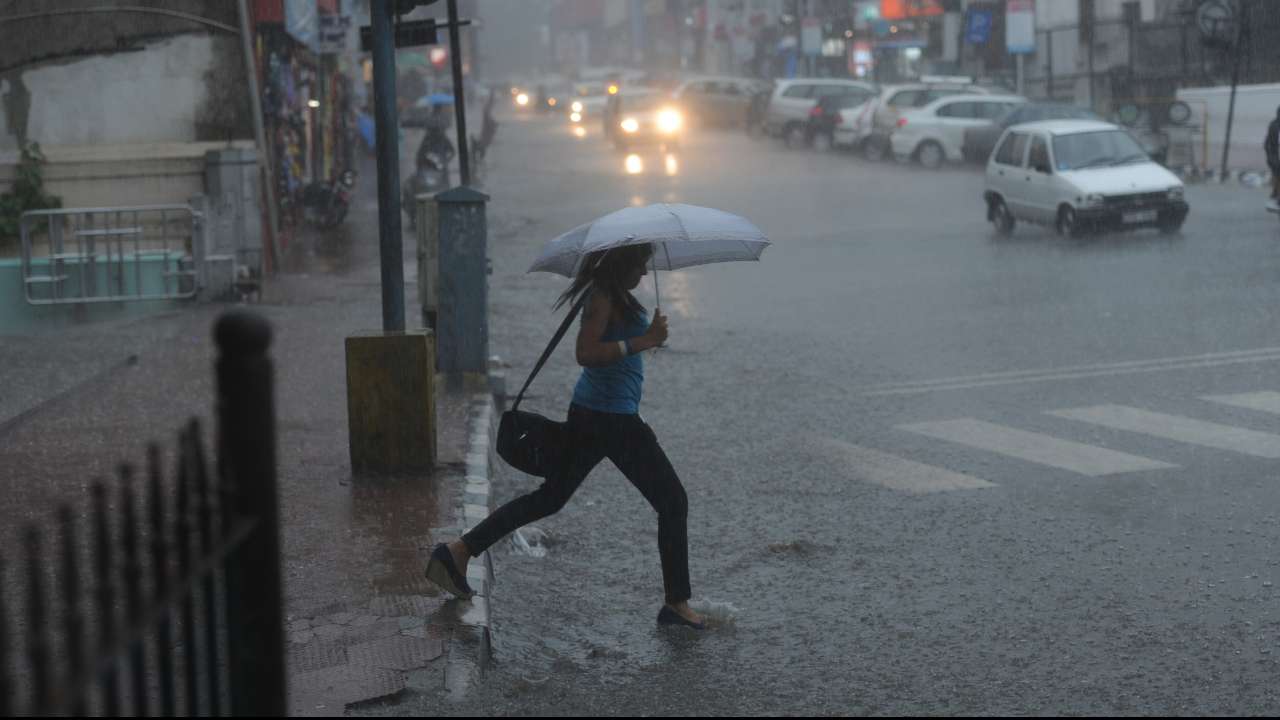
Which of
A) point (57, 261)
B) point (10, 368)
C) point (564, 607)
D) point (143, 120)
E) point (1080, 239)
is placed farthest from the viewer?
point (1080, 239)

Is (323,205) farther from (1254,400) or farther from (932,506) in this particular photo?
(932,506)

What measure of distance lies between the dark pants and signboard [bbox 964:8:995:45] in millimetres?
48842

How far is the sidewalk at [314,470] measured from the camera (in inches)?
227

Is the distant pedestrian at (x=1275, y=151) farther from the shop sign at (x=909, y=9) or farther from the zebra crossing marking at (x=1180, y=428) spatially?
the shop sign at (x=909, y=9)

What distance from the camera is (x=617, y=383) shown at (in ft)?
21.7

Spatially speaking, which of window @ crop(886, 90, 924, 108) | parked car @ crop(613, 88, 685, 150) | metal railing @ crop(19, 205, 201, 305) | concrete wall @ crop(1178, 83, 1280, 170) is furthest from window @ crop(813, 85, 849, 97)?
metal railing @ crop(19, 205, 201, 305)

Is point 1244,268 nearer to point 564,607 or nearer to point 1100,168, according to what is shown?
point 1100,168

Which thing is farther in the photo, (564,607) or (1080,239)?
(1080,239)

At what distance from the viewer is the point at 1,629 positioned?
242 centimetres

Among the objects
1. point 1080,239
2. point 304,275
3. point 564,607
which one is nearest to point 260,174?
point 304,275

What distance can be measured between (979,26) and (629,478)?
49186 millimetres

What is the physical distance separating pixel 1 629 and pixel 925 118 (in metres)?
38.5

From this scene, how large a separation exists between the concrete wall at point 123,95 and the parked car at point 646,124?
97.9 ft

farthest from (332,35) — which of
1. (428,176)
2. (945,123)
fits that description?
(945,123)
